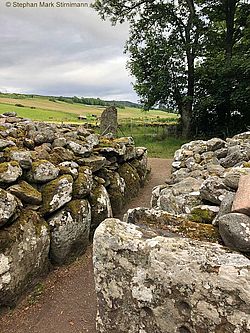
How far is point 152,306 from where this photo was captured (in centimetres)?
329

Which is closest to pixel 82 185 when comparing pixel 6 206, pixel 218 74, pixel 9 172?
pixel 9 172

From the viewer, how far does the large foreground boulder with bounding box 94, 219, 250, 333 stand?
2828mm

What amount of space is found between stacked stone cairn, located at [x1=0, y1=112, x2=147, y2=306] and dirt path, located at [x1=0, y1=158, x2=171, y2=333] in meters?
0.23

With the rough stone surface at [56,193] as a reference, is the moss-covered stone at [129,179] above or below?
below

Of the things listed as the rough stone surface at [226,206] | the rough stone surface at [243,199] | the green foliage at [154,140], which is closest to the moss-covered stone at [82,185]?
the rough stone surface at [226,206]

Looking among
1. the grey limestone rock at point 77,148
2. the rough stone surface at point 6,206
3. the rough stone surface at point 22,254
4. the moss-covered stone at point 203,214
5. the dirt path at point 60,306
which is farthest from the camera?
the grey limestone rock at point 77,148

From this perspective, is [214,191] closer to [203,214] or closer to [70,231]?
[203,214]

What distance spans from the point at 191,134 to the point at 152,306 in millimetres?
21731

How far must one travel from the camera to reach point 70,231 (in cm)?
655

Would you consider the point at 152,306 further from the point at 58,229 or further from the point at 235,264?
the point at 58,229

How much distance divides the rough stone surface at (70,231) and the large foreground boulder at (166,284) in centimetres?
276

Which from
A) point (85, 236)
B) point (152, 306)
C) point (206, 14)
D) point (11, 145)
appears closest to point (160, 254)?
point (152, 306)

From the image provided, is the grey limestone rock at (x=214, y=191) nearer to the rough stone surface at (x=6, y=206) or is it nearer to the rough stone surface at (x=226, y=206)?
the rough stone surface at (x=226, y=206)

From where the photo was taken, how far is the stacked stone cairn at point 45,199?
5.36 meters
